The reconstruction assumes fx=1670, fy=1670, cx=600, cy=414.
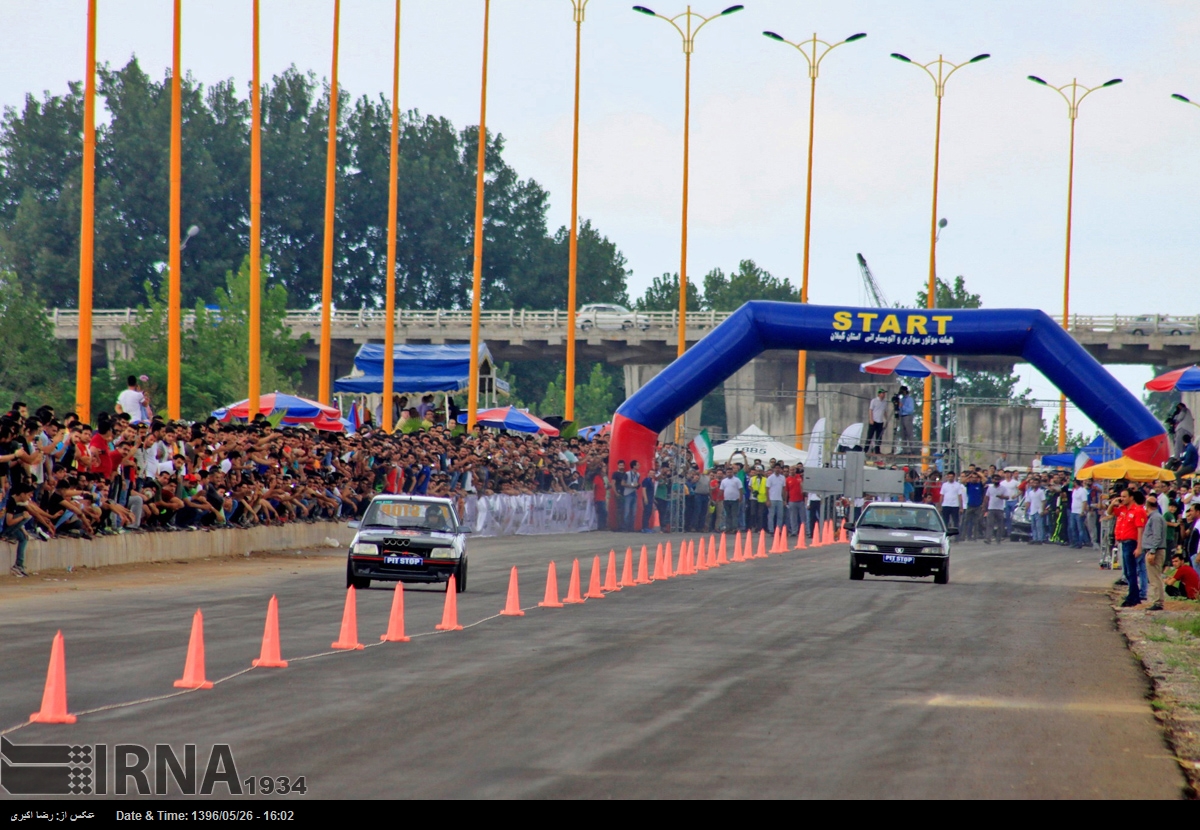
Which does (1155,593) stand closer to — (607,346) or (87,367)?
(87,367)

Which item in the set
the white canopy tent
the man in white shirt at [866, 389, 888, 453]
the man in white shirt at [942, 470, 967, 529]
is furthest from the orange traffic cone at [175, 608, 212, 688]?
the white canopy tent

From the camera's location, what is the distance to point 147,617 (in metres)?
18.5

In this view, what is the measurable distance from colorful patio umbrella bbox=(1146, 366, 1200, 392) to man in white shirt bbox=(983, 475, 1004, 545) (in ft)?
23.7

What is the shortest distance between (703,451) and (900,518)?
2025 centimetres

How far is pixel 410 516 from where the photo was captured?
23.4m

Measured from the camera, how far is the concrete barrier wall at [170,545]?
23.4 meters

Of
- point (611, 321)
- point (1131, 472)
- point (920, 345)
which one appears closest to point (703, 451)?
point (920, 345)

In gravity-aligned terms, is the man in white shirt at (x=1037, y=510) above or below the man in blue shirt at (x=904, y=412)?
below

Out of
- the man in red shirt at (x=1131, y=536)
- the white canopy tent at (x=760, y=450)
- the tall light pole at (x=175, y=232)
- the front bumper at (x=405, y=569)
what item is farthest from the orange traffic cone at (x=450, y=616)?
the white canopy tent at (x=760, y=450)

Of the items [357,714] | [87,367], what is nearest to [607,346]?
[87,367]

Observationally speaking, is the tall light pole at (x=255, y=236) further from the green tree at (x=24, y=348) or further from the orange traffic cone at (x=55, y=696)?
the green tree at (x=24, y=348)

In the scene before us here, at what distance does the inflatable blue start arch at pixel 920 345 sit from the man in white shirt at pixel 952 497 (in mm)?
6188

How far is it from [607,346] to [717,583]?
53631 millimetres
